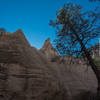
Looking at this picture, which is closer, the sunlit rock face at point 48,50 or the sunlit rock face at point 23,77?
the sunlit rock face at point 23,77

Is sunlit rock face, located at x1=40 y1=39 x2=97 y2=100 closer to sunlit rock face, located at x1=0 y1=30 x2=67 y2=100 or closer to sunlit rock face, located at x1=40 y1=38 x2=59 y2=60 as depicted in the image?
sunlit rock face, located at x1=0 y1=30 x2=67 y2=100

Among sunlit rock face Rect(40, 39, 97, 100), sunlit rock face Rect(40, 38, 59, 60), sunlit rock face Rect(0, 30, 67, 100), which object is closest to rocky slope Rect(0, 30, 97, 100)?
sunlit rock face Rect(0, 30, 67, 100)

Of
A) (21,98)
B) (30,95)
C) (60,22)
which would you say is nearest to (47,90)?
(30,95)

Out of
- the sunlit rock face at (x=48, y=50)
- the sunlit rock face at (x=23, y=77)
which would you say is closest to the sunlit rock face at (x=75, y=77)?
the sunlit rock face at (x=23, y=77)

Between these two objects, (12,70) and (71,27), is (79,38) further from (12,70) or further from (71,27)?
(12,70)

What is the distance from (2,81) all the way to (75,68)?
10.00 m

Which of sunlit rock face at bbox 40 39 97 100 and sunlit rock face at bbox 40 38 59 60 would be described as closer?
sunlit rock face at bbox 40 39 97 100

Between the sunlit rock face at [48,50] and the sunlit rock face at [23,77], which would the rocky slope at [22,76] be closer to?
the sunlit rock face at [23,77]

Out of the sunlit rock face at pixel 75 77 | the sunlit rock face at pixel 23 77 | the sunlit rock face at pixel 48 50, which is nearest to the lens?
the sunlit rock face at pixel 23 77

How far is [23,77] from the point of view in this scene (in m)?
8.77

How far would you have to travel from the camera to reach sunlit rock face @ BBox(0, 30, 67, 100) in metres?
8.14

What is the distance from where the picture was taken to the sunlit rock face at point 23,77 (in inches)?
321

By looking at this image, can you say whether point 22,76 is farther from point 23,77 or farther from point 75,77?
point 75,77

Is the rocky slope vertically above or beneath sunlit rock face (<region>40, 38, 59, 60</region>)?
beneath
